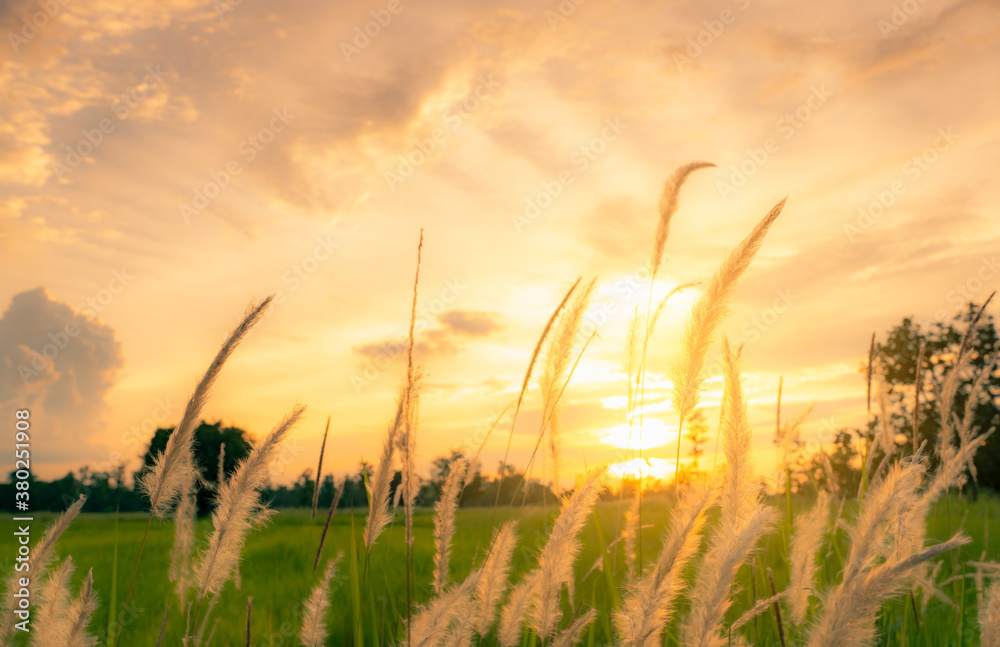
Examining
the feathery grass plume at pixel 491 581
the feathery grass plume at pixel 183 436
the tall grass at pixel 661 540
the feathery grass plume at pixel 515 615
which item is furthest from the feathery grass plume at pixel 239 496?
the feathery grass plume at pixel 515 615

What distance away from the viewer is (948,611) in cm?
461

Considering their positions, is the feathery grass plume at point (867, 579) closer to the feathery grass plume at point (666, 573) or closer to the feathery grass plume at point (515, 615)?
the feathery grass plume at point (666, 573)

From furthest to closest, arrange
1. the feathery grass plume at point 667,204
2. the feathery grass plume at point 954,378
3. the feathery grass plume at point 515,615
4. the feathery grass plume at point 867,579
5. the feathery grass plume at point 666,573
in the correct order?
the feathery grass plume at point 954,378
the feathery grass plume at point 667,204
the feathery grass plume at point 515,615
the feathery grass plume at point 666,573
the feathery grass plume at point 867,579

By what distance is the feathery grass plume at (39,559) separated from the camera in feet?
6.25

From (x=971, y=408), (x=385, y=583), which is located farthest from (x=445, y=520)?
(x=971, y=408)

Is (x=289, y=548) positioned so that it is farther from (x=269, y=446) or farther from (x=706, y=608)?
(x=706, y=608)

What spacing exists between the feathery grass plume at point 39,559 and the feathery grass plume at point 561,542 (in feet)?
4.73

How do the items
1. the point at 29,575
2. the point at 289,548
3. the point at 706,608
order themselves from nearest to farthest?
the point at 706,608
the point at 29,575
the point at 289,548

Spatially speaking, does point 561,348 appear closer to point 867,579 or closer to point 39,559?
point 867,579

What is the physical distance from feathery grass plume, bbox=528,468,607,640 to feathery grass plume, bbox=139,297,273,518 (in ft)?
3.28

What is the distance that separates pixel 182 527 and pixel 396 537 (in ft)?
17.0

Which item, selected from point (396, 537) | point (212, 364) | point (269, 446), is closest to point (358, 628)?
point (269, 446)

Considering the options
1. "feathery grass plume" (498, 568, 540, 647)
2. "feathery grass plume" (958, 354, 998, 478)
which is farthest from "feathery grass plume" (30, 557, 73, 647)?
"feathery grass plume" (958, 354, 998, 478)

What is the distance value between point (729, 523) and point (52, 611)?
204 cm
